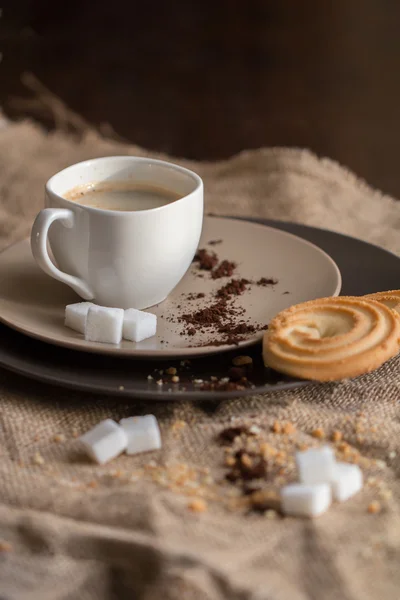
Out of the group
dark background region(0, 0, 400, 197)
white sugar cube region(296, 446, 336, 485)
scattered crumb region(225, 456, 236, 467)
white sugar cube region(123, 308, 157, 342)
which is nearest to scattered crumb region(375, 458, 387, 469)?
white sugar cube region(296, 446, 336, 485)

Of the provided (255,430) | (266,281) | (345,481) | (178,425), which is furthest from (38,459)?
(266,281)

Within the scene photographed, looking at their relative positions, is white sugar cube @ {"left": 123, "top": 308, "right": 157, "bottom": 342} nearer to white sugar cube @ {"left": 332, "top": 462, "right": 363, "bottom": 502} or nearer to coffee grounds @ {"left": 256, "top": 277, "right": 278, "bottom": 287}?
coffee grounds @ {"left": 256, "top": 277, "right": 278, "bottom": 287}

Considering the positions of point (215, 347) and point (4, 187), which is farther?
point (4, 187)

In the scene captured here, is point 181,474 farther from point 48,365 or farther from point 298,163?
point 298,163

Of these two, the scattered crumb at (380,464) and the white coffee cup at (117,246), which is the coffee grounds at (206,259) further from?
the scattered crumb at (380,464)

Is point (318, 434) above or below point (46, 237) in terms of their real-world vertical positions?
below

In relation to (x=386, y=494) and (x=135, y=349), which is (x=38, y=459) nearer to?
(x=135, y=349)

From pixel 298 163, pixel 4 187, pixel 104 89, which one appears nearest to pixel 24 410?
pixel 4 187
